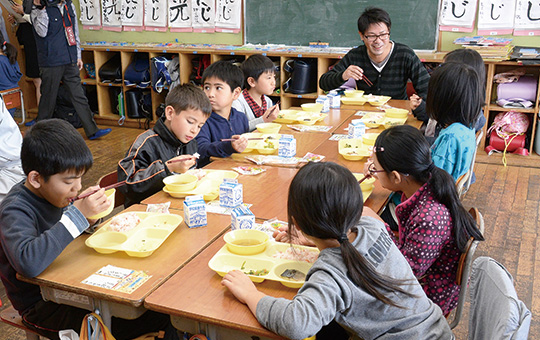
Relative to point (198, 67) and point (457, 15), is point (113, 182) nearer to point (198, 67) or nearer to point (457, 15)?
point (198, 67)

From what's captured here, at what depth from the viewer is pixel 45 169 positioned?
1721 mm

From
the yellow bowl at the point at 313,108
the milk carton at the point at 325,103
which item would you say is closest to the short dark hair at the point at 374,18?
the milk carton at the point at 325,103

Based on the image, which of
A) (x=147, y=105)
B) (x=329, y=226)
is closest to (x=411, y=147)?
(x=329, y=226)

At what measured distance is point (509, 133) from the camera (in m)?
4.98

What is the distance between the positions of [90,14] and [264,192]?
565 centimetres

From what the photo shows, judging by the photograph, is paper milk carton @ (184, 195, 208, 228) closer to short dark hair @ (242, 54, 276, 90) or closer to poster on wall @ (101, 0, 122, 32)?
short dark hair @ (242, 54, 276, 90)

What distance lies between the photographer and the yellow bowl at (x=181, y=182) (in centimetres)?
224

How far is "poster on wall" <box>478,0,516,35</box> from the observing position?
16.3 feet

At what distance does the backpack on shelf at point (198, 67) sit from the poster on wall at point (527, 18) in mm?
3225

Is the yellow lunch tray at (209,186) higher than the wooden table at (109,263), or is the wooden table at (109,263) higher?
the yellow lunch tray at (209,186)

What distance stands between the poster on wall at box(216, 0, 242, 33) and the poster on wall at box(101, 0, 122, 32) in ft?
4.73

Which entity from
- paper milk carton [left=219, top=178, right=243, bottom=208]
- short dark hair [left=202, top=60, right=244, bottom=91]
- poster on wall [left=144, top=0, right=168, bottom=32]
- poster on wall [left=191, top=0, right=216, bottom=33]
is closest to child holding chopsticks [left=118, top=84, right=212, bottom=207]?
paper milk carton [left=219, top=178, right=243, bottom=208]

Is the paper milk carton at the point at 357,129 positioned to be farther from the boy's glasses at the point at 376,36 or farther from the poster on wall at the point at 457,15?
the poster on wall at the point at 457,15

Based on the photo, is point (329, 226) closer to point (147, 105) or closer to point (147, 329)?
point (147, 329)
